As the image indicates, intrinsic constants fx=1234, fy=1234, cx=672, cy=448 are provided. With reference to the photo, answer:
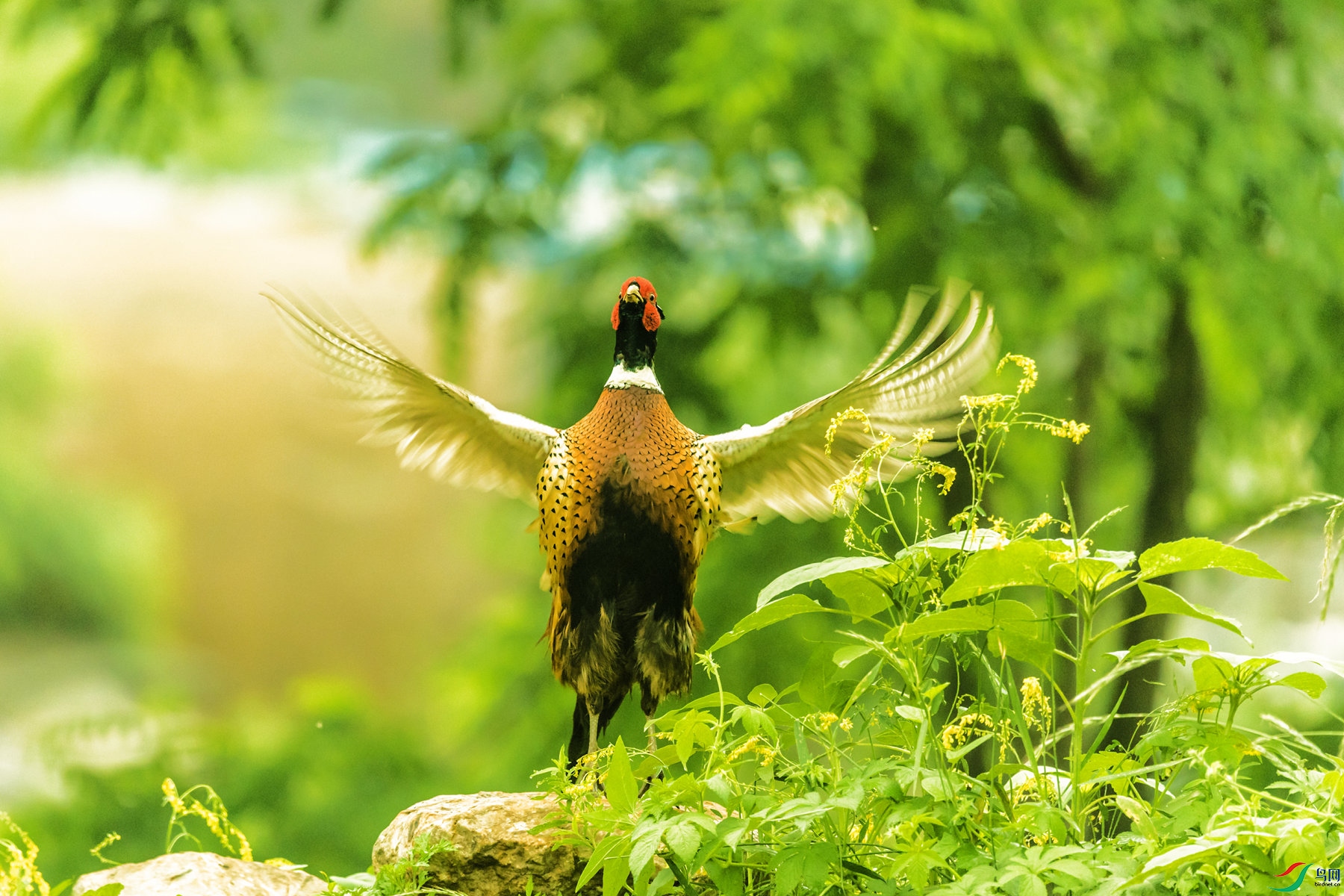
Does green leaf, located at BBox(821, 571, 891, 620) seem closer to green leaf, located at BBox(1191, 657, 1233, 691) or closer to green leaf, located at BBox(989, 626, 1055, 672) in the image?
green leaf, located at BBox(989, 626, 1055, 672)

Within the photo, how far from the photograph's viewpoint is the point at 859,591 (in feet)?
4.42

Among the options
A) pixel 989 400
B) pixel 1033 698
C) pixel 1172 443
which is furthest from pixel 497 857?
pixel 1172 443

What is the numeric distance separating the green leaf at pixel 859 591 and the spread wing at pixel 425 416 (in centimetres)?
76

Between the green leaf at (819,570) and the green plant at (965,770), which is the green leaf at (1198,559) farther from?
the green leaf at (819,570)

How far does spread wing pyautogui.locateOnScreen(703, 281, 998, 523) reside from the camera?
1.81m

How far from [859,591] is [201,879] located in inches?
40.9

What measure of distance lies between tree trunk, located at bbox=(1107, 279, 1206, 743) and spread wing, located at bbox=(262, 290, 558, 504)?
264 centimetres

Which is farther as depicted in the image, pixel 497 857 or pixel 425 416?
pixel 425 416

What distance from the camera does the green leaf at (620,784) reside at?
4.10ft

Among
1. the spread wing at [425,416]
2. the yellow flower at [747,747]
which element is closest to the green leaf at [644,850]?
the yellow flower at [747,747]

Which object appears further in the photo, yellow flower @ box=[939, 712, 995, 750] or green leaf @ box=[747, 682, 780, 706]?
green leaf @ box=[747, 682, 780, 706]

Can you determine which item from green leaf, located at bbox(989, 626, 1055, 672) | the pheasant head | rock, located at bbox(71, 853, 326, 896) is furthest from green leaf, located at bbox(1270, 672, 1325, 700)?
rock, located at bbox(71, 853, 326, 896)

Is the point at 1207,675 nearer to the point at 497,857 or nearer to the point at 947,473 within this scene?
the point at 947,473

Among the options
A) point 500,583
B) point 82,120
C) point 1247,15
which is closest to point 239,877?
point 82,120
